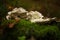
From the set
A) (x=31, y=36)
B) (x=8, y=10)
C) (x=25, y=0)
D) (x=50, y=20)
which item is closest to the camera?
(x=31, y=36)

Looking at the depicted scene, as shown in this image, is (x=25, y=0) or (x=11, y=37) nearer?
(x=11, y=37)

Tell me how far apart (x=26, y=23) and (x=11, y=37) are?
0.98 feet

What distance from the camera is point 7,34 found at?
351 centimetres

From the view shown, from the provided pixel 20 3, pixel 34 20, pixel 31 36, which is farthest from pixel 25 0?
pixel 31 36

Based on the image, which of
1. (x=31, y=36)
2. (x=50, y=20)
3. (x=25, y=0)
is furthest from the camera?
(x=25, y=0)

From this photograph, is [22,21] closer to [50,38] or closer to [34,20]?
[34,20]

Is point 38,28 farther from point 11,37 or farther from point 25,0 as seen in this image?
point 25,0

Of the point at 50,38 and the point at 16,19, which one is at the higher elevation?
the point at 16,19

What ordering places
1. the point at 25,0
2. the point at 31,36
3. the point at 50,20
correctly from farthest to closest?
1. the point at 25,0
2. the point at 50,20
3. the point at 31,36

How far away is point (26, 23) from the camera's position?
139 inches

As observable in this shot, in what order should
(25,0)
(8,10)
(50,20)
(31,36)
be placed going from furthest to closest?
(25,0) < (8,10) < (50,20) < (31,36)

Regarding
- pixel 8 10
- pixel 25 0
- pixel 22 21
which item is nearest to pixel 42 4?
pixel 25 0

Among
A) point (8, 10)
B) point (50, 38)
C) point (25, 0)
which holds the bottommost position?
point (50, 38)

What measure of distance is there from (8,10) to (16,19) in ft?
1.95
